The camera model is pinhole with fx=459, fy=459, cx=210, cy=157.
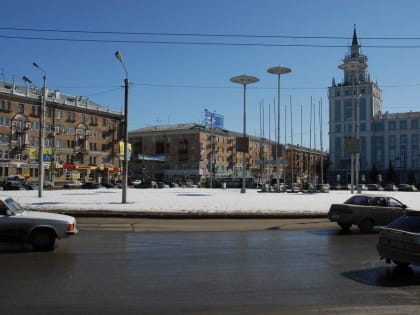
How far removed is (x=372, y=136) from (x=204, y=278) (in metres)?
132

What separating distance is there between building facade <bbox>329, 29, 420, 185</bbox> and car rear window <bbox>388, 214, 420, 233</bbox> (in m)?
119

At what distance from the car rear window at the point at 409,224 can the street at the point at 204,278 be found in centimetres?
97

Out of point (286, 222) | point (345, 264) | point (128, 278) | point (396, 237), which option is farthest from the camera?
point (286, 222)

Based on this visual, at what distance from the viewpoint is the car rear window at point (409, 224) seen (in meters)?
9.77

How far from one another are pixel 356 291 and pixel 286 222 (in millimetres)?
14395

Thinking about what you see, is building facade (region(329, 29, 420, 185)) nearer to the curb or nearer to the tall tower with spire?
the tall tower with spire

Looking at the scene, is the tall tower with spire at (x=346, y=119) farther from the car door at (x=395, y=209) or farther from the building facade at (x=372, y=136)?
the car door at (x=395, y=209)

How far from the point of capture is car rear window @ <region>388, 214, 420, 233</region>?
32.0ft

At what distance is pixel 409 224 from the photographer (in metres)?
9.95

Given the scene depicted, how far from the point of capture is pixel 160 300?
7.48 meters

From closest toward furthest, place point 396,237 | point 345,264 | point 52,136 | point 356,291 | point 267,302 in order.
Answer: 1. point 267,302
2. point 356,291
3. point 396,237
4. point 345,264
5. point 52,136

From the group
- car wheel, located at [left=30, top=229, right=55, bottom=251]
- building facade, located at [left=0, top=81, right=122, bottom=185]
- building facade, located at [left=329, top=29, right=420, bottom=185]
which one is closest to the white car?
car wheel, located at [left=30, top=229, right=55, bottom=251]

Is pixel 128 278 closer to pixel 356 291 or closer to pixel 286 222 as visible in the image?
pixel 356 291

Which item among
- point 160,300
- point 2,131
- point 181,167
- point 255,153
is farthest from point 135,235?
point 255,153
